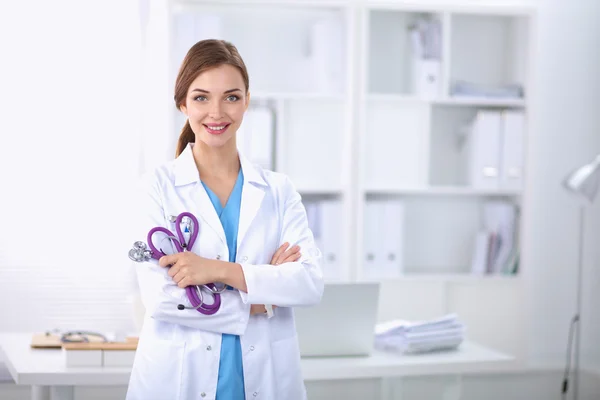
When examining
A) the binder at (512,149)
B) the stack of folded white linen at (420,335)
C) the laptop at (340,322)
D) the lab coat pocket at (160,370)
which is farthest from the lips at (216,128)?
the binder at (512,149)

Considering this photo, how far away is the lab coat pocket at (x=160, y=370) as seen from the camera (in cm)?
167

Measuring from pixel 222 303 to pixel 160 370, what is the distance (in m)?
0.18

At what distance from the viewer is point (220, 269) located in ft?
5.44

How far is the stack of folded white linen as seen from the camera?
2.47m

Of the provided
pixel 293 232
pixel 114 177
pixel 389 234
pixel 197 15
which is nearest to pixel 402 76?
pixel 389 234

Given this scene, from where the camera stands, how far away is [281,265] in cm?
175

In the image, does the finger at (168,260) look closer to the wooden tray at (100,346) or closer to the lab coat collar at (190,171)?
the lab coat collar at (190,171)

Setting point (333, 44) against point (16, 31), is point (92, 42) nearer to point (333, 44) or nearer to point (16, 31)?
point (16, 31)

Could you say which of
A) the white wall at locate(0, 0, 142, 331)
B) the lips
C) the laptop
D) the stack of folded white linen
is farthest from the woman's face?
the white wall at locate(0, 0, 142, 331)

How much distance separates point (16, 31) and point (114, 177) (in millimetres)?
852

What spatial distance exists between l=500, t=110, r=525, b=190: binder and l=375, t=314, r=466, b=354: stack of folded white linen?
1714 millimetres

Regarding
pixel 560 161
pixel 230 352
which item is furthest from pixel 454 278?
pixel 230 352

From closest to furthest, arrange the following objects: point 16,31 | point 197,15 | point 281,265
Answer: point 281,265, point 197,15, point 16,31

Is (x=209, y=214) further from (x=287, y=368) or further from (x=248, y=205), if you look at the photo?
(x=287, y=368)
